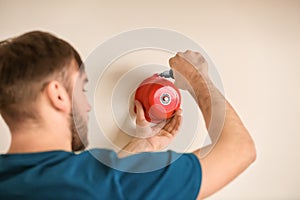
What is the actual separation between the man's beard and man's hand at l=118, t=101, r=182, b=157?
8.1 inches

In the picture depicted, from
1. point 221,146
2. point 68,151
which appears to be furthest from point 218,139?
point 68,151

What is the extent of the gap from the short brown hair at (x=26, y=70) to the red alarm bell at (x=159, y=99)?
357 mm

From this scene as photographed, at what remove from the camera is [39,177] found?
1.95 ft

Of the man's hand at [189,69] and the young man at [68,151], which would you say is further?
the man's hand at [189,69]

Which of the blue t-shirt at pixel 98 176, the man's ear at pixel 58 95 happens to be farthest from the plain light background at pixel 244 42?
the blue t-shirt at pixel 98 176

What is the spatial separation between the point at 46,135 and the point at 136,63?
0.52 meters

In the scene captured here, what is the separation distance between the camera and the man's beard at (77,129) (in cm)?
72

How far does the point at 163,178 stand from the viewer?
Result: 2.01 ft

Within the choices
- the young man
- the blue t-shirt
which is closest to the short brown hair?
the young man

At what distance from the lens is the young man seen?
600mm

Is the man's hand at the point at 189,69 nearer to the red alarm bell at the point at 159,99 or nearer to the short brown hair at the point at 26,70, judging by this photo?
the red alarm bell at the point at 159,99

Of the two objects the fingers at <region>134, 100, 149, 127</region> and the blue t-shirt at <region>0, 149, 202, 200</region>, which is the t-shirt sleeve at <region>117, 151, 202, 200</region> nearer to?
the blue t-shirt at <region>0, 149, 202, 200</region>

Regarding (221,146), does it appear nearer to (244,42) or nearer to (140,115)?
(140,115)

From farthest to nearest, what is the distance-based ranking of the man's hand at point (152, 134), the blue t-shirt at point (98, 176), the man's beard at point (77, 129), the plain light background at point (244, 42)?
the plain light background at point (244, 42)
the man's hand at point (152, 134)
the man's beard at point (77, 129)
the blue t-shirt at point (98, 176)
